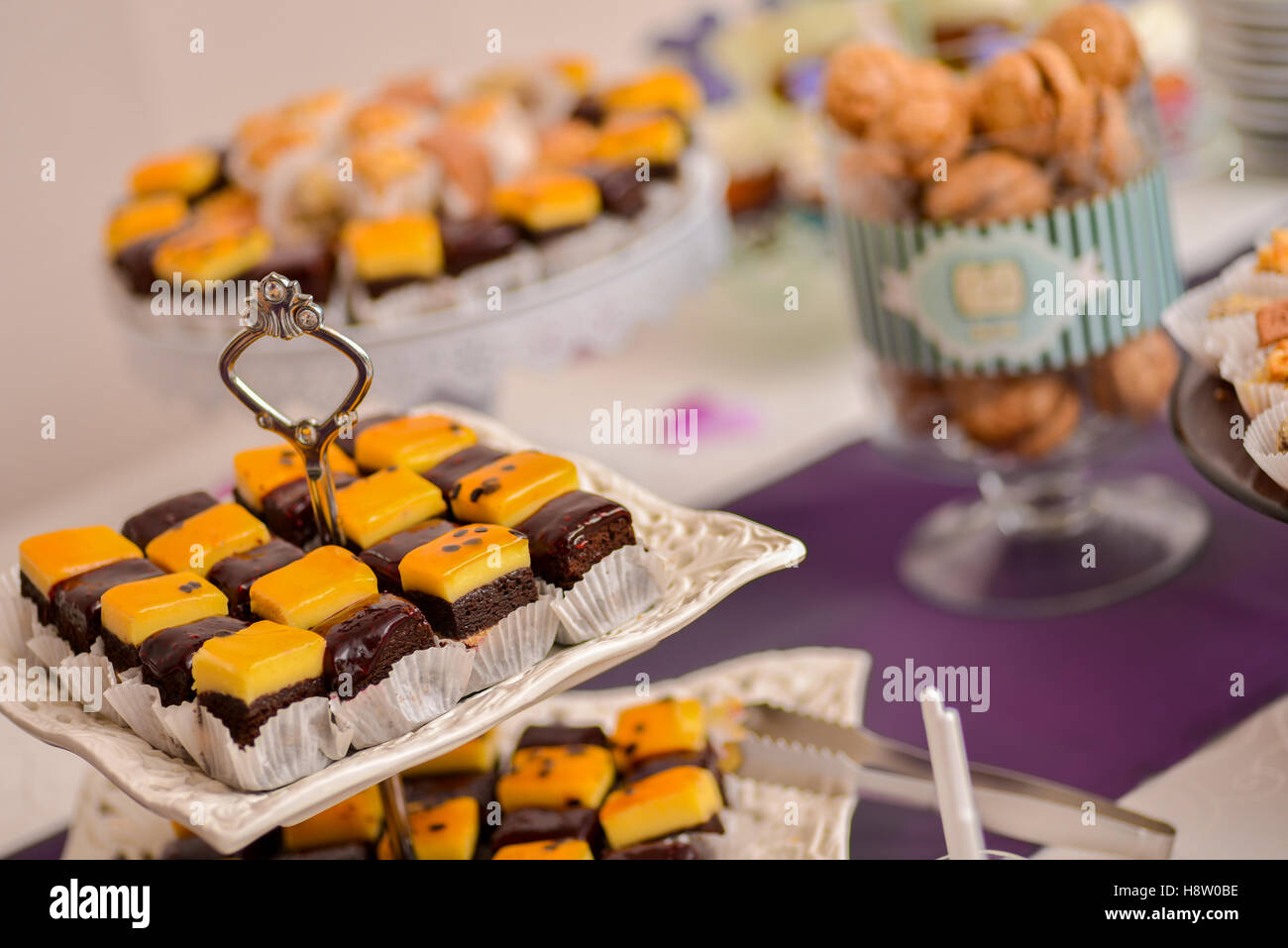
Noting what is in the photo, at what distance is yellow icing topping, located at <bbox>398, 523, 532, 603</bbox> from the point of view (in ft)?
2.75

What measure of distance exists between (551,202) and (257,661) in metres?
0.92

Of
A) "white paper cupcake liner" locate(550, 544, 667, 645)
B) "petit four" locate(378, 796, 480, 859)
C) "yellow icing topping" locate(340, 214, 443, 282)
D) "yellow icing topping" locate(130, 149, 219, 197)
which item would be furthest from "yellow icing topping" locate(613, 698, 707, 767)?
"yellow icing topping" locate(130, 149, 219, 197)

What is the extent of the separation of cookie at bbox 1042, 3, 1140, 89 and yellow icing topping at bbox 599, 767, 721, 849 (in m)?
0.80

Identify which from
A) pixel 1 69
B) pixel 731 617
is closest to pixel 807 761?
pixel 731 617

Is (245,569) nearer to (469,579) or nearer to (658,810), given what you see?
(469,579)

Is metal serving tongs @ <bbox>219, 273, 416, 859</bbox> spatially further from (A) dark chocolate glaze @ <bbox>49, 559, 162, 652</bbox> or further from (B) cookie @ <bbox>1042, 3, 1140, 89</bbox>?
(B) cookie @ <bbox>1042, 3, 1140, 89</bbox>

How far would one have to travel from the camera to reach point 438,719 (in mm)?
811

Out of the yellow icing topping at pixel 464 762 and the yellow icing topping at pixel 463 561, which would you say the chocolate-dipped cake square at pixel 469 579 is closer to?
the yellow icing topping at pixel 463 561

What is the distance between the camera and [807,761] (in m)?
1.06

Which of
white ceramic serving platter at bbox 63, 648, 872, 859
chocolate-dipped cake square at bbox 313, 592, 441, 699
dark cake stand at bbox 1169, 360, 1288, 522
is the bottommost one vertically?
white ceramic serving platter at bbox 63, 648, 872, 859

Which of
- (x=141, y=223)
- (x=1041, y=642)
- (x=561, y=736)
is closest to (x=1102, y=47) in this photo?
(x=1041, y=642)

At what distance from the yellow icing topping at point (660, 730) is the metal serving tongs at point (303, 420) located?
0.22m

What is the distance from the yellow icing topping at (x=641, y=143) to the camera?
5.62ft
